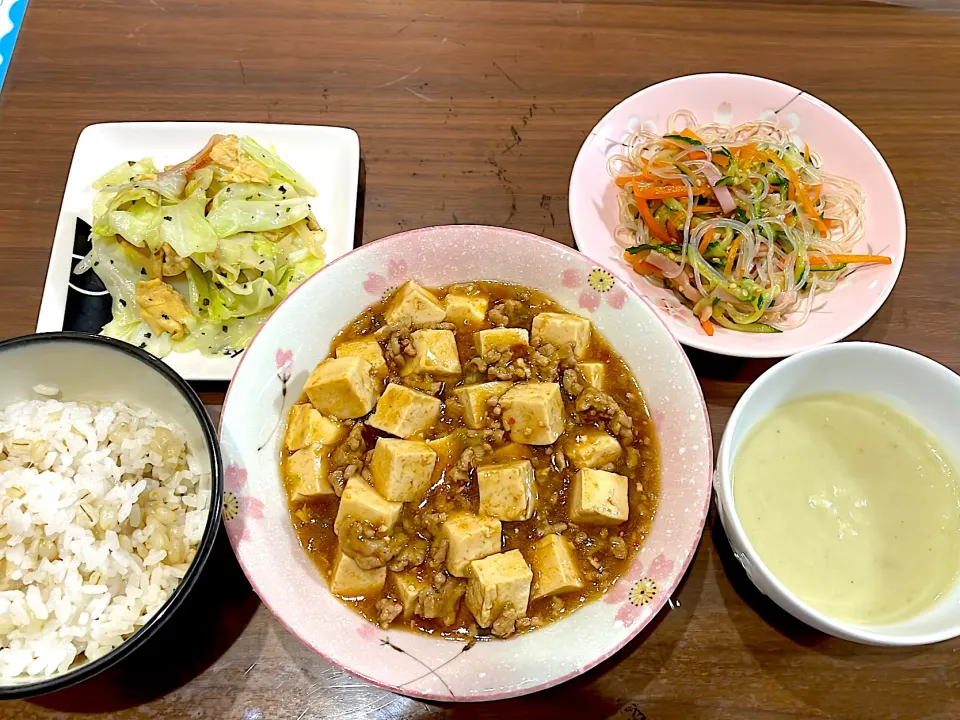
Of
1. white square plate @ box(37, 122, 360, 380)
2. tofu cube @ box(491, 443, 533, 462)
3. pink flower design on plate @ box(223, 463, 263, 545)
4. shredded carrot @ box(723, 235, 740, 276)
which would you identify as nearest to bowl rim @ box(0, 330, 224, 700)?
pink flower design on plate @ box(223, 463, 263, 545)

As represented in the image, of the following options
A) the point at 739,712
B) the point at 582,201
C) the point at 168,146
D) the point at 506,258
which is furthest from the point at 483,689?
the point at 168,146

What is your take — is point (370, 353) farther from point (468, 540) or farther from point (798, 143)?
point (798, 143)

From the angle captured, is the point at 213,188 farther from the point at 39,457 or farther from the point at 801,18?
the point at 801,18

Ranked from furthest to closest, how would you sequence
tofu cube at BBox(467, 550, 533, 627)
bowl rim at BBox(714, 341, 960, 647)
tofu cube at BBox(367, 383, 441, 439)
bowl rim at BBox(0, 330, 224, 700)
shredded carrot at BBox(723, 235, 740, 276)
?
shredded carrot at BBox(723, 235, 740, 276)
tofu cube at BBox(367, 383, 441, 439)
tofu cube at BBox(467, 550, 533, 627)
bowl rim at BBox(714, 341, 960, 647)
bowl rim at BBox(0, 330, 224, 700)

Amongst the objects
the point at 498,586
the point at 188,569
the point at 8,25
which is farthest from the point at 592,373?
the point at 8,25

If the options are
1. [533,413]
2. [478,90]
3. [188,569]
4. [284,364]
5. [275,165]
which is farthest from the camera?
[478,90]

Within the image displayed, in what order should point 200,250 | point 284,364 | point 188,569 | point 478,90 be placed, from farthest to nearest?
point 478,90, point 200,250, point 284,364, point 188,569

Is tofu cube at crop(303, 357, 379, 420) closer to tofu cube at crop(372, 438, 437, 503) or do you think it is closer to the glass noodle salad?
tofu cube at crop(372, 438, 437, 503)
